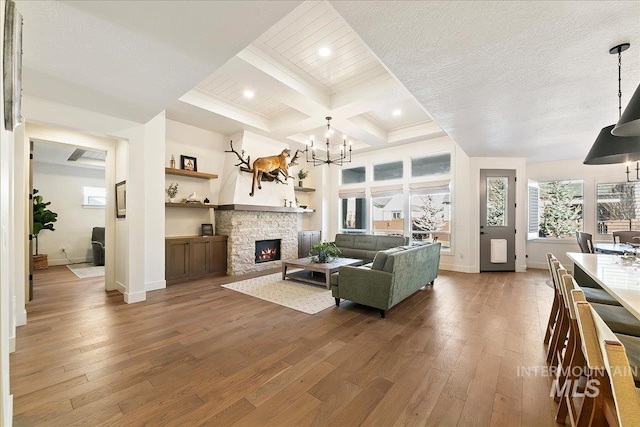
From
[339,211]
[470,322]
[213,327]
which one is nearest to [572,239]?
[470,322]

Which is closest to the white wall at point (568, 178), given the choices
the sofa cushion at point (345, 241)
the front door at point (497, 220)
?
the front door at point (497, 220)

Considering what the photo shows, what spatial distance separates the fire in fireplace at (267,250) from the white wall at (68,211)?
199 inches

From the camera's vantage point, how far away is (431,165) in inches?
267

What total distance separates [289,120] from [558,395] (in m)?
5.35

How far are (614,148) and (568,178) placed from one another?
5.44m

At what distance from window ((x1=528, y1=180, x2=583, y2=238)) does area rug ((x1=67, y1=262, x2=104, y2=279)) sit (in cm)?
1022

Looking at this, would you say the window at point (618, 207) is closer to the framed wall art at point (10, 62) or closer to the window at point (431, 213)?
the window at point (431, 213)

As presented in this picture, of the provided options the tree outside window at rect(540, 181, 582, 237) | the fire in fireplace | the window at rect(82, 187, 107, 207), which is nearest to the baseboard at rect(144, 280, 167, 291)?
the fire in fireplace

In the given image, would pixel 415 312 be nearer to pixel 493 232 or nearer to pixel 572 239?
pixel 493 232

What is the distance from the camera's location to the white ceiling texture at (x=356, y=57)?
5.98ft

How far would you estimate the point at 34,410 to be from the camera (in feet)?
5.65

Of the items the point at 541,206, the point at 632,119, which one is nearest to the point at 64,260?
the point at 632,119

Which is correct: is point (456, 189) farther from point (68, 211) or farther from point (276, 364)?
point (68, 211)

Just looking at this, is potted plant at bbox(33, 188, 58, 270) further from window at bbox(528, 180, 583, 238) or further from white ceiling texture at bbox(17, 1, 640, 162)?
A: window at bbox(528, 180, 583, 238)
